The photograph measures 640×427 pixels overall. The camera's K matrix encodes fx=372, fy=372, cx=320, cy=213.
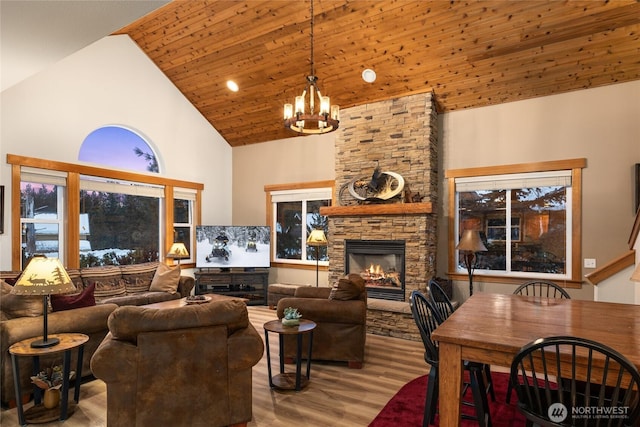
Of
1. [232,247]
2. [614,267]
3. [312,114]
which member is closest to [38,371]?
[312,114]

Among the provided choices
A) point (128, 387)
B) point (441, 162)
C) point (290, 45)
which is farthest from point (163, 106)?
point (128, 387)

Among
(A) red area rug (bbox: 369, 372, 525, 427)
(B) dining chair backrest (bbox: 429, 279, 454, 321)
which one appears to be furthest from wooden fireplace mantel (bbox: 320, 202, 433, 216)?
(A) red area rug (bbox: 369, 372, 525, 427)

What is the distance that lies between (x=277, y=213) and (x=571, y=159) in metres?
5.01

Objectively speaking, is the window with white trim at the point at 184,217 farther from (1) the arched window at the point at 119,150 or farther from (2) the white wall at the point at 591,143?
(2) the white wall at the point at 591,143

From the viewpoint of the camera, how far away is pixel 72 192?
546 centimetres

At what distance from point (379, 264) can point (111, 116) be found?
16.0ft

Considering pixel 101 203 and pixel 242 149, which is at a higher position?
pixel 242 149

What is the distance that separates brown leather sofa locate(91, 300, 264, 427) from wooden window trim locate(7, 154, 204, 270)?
3.60m

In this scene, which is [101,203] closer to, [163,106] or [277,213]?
[163,106]

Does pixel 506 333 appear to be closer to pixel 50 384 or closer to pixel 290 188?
pixel 50 384

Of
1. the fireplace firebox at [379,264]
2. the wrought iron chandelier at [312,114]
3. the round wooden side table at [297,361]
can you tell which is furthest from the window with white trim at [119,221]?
the round wooden side table at [297,361]

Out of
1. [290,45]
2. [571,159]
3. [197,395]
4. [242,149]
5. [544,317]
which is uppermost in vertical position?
[290,45]

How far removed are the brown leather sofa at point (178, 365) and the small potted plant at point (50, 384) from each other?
94 cm

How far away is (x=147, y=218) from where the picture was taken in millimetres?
6676
